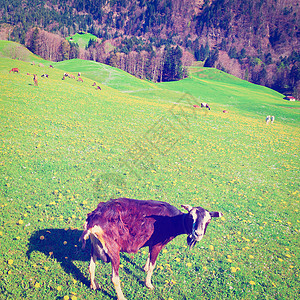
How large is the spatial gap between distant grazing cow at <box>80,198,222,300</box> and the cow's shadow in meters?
0.76

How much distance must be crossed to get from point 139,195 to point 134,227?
4798mm

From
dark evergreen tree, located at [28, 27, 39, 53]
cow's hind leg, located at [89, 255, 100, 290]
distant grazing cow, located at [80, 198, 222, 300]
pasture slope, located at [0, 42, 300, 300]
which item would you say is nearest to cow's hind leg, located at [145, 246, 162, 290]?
distant grazing cow, located at [80, 198, 222, 300]

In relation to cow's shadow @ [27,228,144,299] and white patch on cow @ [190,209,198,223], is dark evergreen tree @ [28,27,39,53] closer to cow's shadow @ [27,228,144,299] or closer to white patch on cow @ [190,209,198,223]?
cow's shadow @ [27,228,144,299]

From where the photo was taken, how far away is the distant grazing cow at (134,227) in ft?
19.2

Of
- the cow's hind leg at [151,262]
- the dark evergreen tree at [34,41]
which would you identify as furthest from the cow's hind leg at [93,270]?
the dark evergreen tree at [34,41]

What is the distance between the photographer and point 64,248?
746cm

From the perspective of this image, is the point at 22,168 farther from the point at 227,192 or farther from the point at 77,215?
the point at 227,192

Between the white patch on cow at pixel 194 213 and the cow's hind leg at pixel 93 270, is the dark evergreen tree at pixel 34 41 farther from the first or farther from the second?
the white patch on cow at pixel 194 213

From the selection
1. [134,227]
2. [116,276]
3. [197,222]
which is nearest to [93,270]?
[116,276]

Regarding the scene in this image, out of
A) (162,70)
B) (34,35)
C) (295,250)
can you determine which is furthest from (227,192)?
(34,35)

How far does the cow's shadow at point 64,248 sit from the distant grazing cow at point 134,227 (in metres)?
0.76

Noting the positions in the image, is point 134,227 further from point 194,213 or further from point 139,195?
point 139,195

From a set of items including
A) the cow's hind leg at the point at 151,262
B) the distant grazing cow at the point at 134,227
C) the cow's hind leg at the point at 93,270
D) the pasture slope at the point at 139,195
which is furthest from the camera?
the pasture slope at the point at 139,195

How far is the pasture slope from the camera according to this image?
267 inches
